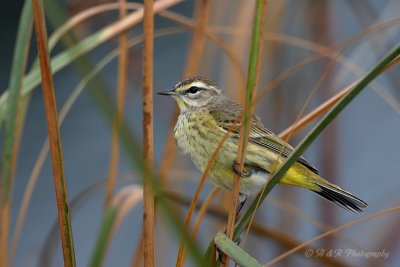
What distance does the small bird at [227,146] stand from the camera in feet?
8.59

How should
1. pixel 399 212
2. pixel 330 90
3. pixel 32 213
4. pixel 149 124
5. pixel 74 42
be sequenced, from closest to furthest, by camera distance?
pixel 74 42
pixel 149 124
pixel 399 212
pixel 330 90
pixel 32 213

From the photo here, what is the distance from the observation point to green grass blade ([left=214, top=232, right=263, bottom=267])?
1.59m

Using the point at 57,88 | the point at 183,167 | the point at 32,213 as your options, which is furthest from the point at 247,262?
the point at 57,88

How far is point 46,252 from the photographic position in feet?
9.13

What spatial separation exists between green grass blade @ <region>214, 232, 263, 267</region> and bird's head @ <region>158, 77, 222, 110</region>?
1.40m

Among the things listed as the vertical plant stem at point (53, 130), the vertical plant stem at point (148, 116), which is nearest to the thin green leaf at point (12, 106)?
the vertical plant stem at point (53, 130)

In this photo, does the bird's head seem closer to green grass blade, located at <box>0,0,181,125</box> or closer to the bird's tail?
green grass blade, located at <box>0,0,181,125</box>

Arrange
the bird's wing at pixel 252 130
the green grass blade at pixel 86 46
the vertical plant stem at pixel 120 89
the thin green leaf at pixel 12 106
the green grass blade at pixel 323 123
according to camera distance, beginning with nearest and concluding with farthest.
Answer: the green grass blade at pixel 323 123 < the thin green leaf at pixel 12 106 < the green grass blade at pixel 86 46 < the vertical plant stem at pixel 120 89 < the bird's wing at pixel 252 130

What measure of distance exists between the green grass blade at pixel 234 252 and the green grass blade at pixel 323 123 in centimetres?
11

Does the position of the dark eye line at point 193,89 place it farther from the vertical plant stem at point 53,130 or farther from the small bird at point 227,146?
the vertical plant stem at point 53,130

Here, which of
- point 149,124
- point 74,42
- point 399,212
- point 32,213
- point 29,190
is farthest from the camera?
point 32,213

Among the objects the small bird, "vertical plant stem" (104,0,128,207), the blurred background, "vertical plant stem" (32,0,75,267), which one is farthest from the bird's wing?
"vertical plant stem" (32,0,75,267)

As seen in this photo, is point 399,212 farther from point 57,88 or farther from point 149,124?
point 57,88

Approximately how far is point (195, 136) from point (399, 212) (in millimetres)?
1055
